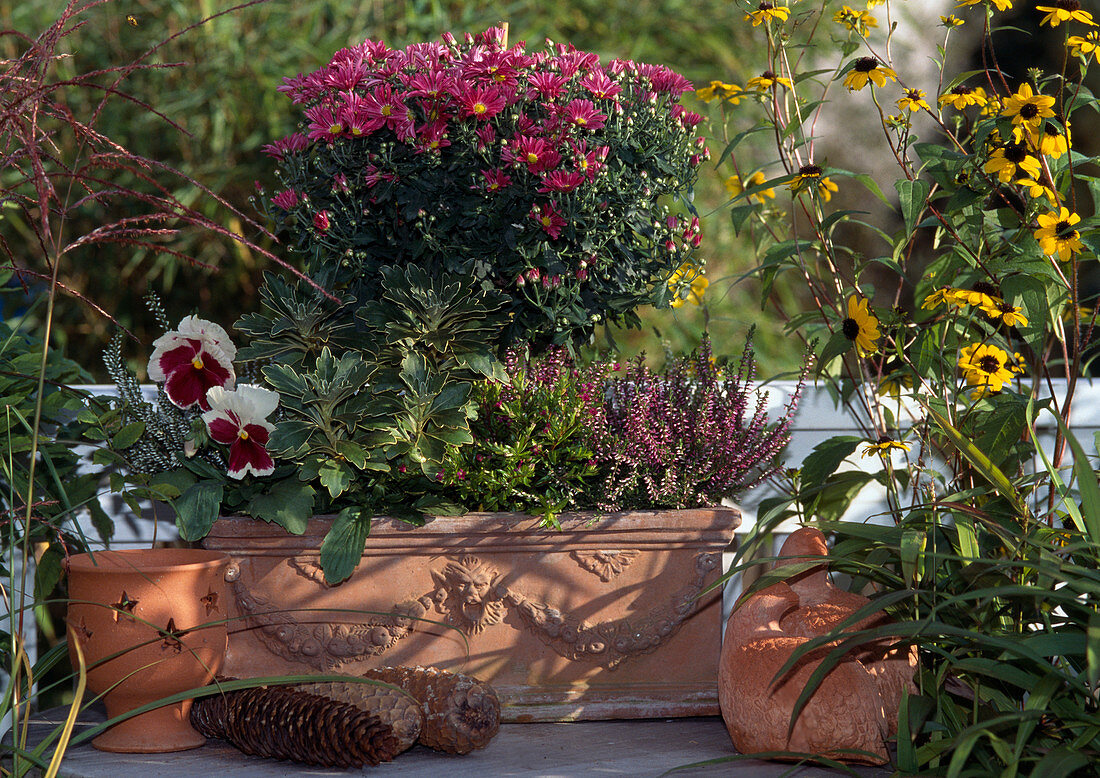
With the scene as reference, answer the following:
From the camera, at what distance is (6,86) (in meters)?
1.05

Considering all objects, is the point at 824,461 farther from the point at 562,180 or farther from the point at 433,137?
the point at 433,137

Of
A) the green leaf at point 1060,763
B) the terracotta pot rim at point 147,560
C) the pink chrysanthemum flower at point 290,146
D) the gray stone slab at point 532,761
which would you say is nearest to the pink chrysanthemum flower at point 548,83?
the pink chrysanthemum flower at point 290,146

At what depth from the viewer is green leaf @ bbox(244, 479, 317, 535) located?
1378 mm

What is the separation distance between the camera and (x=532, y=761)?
1276mm

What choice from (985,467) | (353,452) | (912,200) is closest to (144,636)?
(353,452)

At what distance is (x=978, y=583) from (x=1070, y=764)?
0.32 metres

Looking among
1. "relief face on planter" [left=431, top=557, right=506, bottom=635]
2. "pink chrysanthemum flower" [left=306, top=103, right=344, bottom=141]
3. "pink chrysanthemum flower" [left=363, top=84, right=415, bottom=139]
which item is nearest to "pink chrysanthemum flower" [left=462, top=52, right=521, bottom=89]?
"pink chrysanthemum flower" [left=363, top=84, right=415, bottom=139]

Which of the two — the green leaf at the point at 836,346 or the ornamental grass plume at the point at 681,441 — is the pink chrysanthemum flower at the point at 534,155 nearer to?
the ornamental grass plume at the point at 681,441

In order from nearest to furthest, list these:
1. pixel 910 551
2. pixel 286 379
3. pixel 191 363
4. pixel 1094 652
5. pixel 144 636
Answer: pixel 1094 652 → pixel 910 551 → pixel 144 636 → pixel 286 379 → pixel 191 363

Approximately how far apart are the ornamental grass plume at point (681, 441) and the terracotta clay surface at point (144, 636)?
0.61 metres

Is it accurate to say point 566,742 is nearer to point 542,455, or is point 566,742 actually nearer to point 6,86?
point 542,455

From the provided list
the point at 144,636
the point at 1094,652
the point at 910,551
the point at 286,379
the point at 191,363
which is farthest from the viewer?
the point at 191,363

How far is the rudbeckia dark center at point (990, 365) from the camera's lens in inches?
52.7

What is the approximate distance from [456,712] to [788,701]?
1.47ft
